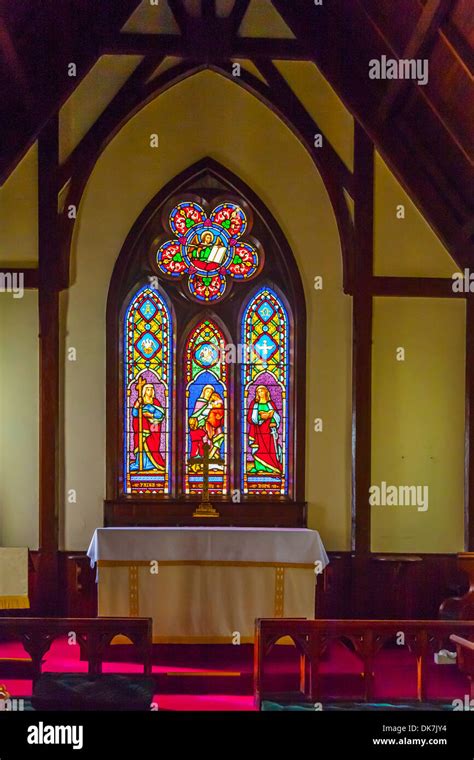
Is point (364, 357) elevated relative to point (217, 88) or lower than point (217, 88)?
lower

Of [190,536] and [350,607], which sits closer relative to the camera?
[190,536]

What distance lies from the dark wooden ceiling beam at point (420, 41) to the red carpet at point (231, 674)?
4383mm

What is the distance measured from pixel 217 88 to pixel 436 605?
16.2ft

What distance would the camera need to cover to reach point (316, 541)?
22.0 feet

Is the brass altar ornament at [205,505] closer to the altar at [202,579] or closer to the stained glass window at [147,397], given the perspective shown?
the stained glass window at [147,397]

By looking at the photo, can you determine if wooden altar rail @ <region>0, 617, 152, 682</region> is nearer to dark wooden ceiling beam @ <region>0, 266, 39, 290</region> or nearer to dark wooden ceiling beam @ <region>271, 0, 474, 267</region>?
dark wooden ceiling beam @ <region>0, 266, 39, 290</region>

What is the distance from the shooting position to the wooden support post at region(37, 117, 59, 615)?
725cm

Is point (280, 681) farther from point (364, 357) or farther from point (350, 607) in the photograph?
point (364, 357)

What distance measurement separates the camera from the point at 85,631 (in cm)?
438

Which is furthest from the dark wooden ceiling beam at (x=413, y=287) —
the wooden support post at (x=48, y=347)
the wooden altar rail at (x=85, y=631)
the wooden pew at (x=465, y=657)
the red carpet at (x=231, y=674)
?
the wooden altar rail at (x=85, y=631)

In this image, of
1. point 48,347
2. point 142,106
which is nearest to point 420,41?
point 142,106

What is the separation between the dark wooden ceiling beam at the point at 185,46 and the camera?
7.34 m
